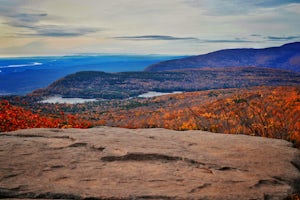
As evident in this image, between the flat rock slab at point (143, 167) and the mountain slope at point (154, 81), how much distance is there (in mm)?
92203

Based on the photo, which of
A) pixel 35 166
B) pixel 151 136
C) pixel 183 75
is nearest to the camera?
pixel 35 166

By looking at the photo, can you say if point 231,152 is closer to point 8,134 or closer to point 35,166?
point 35,166

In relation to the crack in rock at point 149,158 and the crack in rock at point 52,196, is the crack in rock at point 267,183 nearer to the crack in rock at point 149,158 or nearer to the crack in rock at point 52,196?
the crack in rock at point 149,158

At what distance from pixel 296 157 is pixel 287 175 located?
145cm

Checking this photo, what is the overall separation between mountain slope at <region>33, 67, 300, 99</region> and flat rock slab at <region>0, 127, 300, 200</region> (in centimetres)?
9220

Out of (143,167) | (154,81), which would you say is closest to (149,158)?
(143,167)

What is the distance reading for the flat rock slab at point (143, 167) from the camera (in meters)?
6.38

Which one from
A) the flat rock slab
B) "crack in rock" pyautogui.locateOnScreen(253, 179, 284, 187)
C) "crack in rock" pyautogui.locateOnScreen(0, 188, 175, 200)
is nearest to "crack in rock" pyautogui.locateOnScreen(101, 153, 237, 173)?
the flat rock slab

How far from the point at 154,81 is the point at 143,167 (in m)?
113

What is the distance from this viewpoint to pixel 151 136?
34.9 feet

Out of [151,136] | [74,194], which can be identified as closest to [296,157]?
[151,136]

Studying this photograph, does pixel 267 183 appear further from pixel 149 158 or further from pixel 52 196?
pixel 52 196

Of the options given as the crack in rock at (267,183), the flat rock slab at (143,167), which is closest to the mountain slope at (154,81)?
the flat rock slab at (143,167)

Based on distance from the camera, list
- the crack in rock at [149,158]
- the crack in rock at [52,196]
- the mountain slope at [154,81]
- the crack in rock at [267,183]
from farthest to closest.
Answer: the mountain slope at [154,81]
the crack in rock at [149,158]
the crack in rock at [267,183]
the crack in rock at [52,196]
